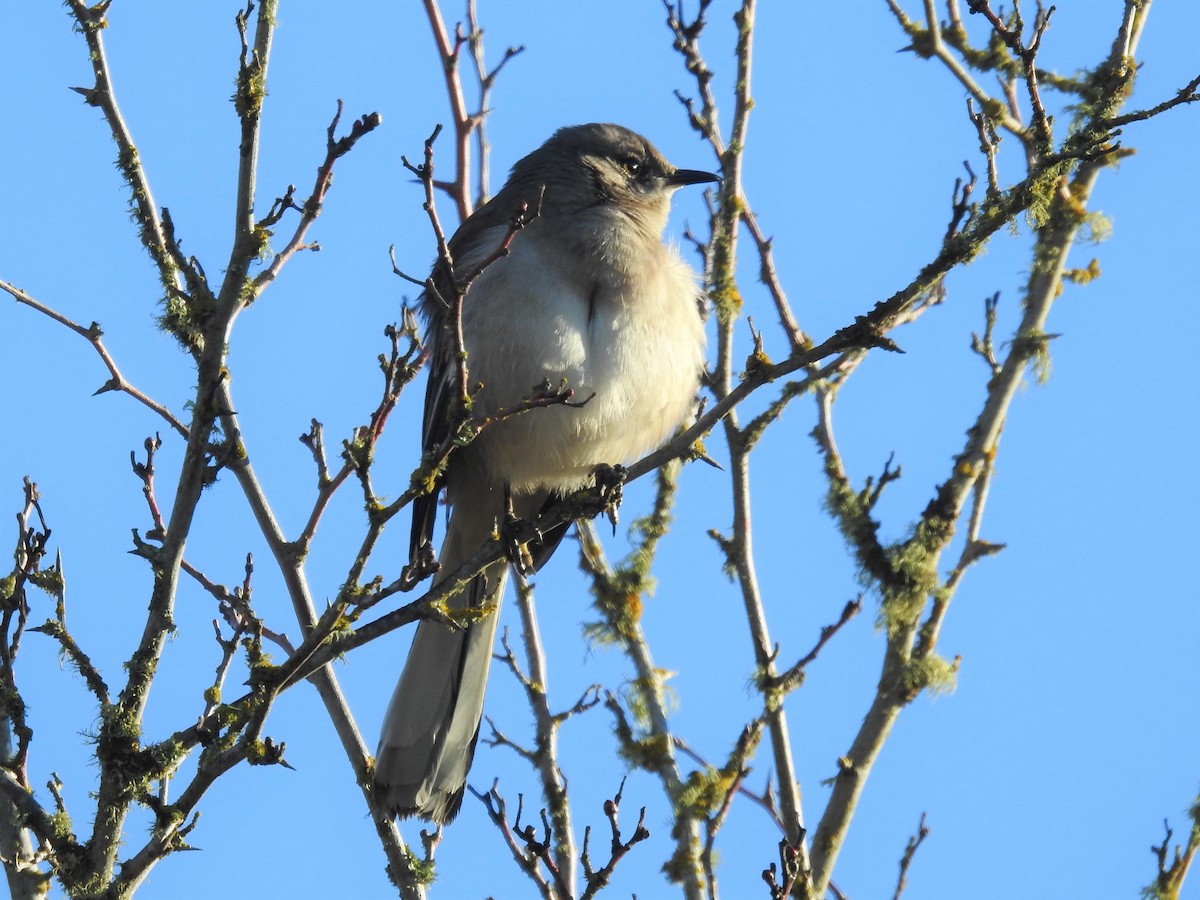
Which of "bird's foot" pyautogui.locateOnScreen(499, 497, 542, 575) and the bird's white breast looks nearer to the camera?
"bird's foot" pyautogui.locateOnScreen(499, 497, 542, 575)

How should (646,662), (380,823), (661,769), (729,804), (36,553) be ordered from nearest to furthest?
(36,553)
(380,823)
(729,804)
(661,769)
(646,662)

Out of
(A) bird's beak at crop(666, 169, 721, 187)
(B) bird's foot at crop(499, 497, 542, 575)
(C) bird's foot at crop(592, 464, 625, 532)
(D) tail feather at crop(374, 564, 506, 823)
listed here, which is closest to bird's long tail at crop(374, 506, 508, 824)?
(D) tail feather at crop(374, 564, 506, 823)

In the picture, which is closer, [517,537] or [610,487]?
[517,537]

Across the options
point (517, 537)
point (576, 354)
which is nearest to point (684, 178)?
point (576, 354)

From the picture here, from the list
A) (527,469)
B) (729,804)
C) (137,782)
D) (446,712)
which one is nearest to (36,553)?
(137,782)

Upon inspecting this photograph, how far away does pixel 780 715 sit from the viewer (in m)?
5.05

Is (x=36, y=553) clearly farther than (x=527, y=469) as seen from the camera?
No

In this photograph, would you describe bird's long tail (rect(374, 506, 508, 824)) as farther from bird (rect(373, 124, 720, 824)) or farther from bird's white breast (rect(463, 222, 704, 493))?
bird's white breast (rect(463, 222, 704, 493))

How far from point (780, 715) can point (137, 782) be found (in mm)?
2472

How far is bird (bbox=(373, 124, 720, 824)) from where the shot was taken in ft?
15.8

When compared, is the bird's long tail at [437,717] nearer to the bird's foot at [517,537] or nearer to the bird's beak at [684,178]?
the bird's foot at [517,537]

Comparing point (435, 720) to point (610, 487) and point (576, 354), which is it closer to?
point (610, 487)

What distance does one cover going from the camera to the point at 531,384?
480 cm

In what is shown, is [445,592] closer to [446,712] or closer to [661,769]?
[446,712]
